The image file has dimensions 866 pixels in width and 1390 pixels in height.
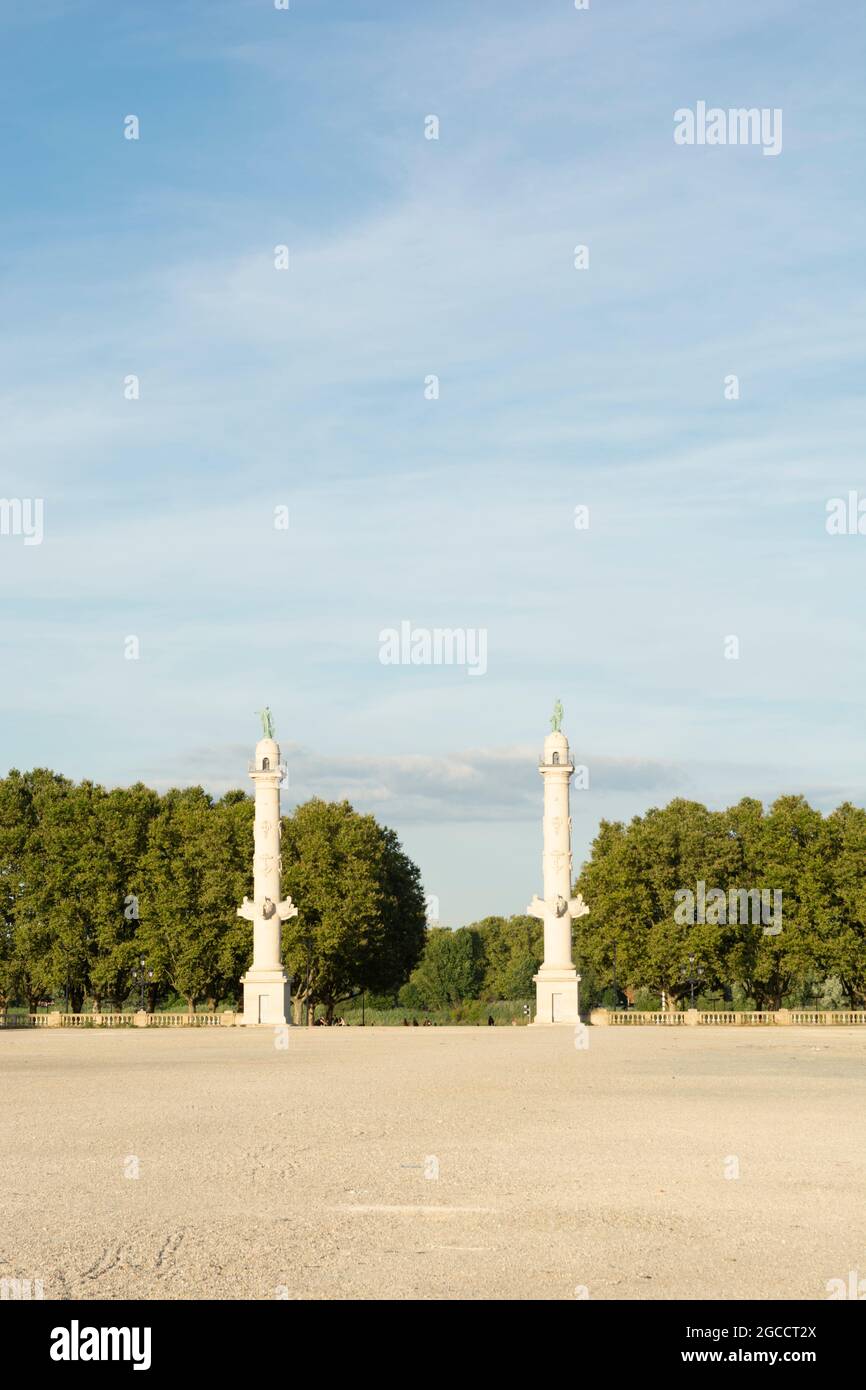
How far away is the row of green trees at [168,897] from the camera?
3388 inches

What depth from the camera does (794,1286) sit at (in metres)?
12.6

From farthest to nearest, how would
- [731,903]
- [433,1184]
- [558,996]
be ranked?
1. [731,903]
2. [558,996]
3. [433,1184]

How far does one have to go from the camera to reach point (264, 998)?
3140 inches

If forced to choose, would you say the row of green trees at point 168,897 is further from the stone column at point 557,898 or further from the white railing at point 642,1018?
the white railing at point 642,1018

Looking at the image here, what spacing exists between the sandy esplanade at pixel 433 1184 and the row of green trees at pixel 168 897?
156ft

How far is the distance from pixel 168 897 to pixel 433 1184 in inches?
2752

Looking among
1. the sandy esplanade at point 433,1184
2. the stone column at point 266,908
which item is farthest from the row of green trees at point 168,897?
the sandy esplanade at point 433,1184

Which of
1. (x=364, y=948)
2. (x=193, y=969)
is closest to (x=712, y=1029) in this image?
(x=364, y=948)

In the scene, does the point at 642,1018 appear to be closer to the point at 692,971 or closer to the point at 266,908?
the point at 692,971

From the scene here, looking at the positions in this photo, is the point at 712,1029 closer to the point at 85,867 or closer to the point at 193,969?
the point at 193,969

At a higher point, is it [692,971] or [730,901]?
[730,901]

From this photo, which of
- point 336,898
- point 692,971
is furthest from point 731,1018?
point 336,898

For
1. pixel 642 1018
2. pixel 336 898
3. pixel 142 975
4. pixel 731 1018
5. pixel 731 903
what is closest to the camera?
pixel 731 1018

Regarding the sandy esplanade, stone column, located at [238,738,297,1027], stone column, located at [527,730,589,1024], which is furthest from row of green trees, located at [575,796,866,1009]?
the sandy esplanade
